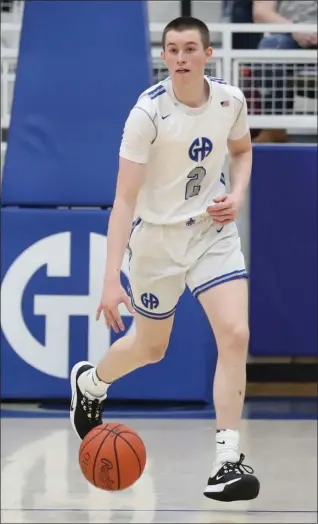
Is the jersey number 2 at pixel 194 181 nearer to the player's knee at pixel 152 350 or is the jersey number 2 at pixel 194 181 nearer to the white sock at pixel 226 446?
the player's knee at pixel 152 350

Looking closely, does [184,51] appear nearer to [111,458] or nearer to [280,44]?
[111,458]

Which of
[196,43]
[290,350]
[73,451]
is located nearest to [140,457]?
[196,43]

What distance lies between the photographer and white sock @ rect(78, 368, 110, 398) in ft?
15.8

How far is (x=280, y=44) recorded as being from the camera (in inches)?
324

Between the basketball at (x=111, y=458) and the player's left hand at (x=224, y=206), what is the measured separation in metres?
0.94

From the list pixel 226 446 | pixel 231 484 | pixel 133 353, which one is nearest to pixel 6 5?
pixel 133 353

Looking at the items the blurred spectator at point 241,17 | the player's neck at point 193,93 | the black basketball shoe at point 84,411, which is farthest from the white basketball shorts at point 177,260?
the blurred spectator at point 241,17

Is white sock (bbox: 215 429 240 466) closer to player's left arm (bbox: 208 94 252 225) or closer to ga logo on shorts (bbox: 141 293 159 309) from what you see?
ga logo on shorts (bbox: 141 293 159 309)

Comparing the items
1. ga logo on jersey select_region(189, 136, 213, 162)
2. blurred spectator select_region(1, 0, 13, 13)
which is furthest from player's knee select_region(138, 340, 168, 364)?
blurred spectator select_region(1, 0, 13, 13)

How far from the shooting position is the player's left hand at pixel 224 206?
4039 mm

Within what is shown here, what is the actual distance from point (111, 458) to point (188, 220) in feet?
3.05

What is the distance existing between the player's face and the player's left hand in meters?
0.50

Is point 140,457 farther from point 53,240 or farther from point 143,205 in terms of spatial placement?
point 53,240

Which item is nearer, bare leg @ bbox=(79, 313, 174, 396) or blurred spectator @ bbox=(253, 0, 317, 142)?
bare leg @ bbox=(79, 313, 174, 396)
